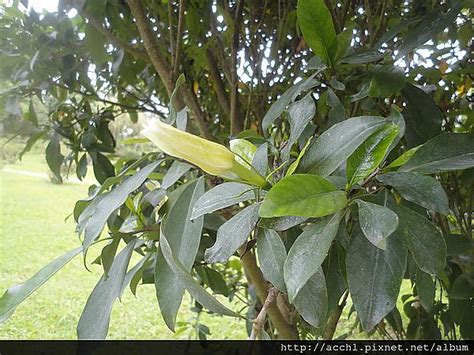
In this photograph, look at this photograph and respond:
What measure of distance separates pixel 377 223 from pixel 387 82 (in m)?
0.24

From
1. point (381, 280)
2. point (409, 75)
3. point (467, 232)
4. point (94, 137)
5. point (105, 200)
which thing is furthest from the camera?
point (94, 137)

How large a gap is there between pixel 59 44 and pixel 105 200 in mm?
522

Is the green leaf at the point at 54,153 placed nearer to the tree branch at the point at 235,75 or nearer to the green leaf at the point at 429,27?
the tree branch at the point at 235,75

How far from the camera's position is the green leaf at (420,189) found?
0.31 metres

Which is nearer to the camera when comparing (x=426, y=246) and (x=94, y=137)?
(x=426, y=246)

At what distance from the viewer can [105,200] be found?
42 centimetres

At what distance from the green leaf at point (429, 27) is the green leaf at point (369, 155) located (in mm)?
231

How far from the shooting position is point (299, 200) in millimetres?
288

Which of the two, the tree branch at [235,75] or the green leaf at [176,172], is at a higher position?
the tree branch at [235,75]

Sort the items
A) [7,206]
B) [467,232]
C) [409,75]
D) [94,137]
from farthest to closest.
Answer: [7,206]
[94,137]
[467,232]
[409,75]

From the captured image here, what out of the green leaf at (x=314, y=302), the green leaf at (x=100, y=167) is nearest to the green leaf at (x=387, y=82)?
the green leaf at (x=314, y=302)

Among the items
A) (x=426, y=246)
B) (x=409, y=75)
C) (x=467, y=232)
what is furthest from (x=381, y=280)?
(x=467, y=232)

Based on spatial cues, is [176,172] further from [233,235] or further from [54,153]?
[54,153]

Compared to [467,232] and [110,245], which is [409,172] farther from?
[467,232]
